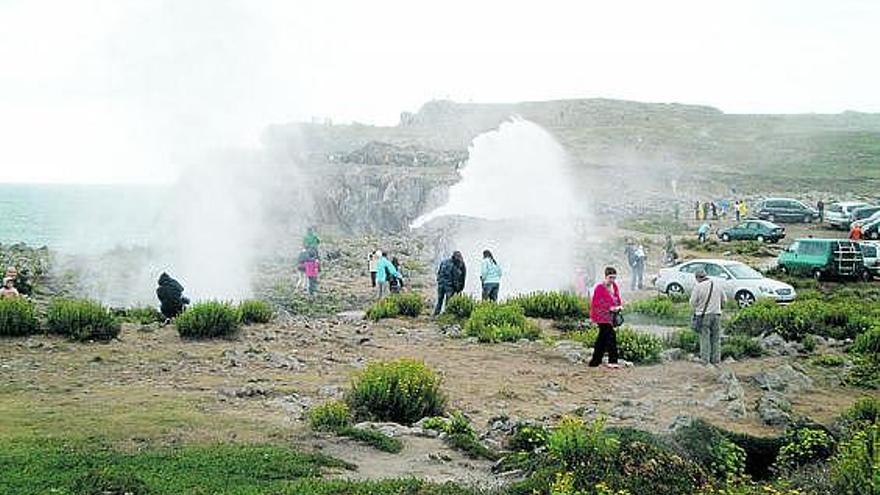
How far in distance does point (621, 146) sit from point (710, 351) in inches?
3714

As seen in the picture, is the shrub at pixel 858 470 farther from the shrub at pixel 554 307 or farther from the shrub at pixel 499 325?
the shrub at pixel 554 307

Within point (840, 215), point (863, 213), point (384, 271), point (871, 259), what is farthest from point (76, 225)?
point (871, 259)

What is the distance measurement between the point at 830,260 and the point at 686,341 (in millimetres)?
16148

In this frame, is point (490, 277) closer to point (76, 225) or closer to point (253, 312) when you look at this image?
point (253, 312)

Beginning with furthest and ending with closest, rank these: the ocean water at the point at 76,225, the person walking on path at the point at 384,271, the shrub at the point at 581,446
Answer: the ocean water at the point at 76,225, the person walking on path at the point at 384,271, the shrub at the point at 581,446

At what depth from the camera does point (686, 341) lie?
17312 mm

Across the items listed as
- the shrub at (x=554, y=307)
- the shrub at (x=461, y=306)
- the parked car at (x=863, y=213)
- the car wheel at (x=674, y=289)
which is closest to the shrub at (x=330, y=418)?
the shrub at (x=461, y=306)

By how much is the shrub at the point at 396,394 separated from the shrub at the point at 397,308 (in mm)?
10011

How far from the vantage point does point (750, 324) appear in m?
19.6

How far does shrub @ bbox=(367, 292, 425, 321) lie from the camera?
71.6 ft

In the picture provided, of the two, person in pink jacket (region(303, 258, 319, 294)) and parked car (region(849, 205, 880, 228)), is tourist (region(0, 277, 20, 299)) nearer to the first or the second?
person in pink jacket (region(303, 258, 319, 294))

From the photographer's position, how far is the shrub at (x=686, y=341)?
17.1 meters

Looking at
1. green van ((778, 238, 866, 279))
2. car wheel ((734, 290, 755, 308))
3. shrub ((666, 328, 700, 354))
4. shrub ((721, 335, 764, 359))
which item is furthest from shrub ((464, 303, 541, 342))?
green van ((778, 238, 866, 279))

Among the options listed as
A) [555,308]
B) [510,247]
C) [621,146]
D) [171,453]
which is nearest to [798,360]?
[555,308]
